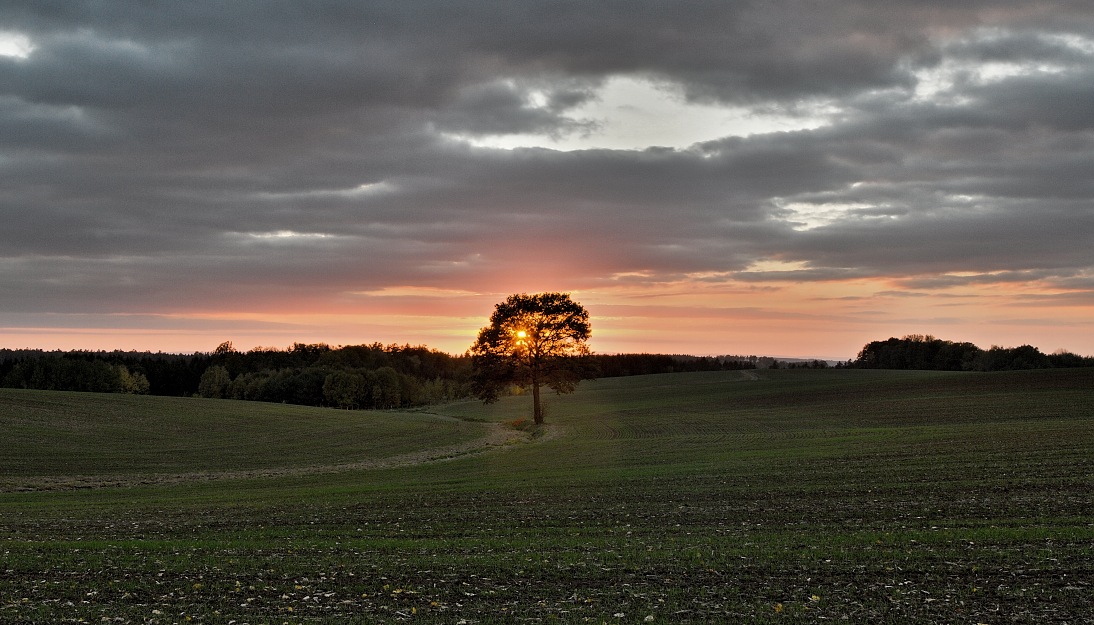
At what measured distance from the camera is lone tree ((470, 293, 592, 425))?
81438 mm

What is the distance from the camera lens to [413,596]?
14320 millimetres

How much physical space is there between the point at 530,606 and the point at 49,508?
2460 cm

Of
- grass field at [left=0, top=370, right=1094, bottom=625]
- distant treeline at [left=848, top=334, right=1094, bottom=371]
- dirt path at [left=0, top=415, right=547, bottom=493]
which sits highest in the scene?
distant treeline at [left=848, top=334, right=1094, bottom=371]

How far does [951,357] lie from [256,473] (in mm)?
154173

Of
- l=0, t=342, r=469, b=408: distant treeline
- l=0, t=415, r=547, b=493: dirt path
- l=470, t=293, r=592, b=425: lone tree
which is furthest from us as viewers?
l=0, t=342, r=469, b=408: distant treeline

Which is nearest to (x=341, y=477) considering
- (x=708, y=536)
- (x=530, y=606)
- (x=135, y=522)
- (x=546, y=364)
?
(x=135, y=522)

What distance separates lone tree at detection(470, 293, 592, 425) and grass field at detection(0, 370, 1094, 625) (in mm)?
25469

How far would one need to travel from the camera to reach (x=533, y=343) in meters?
81.6

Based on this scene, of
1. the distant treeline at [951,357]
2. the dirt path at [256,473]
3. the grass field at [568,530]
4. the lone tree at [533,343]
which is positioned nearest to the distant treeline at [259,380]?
the lone tree at [533,343]

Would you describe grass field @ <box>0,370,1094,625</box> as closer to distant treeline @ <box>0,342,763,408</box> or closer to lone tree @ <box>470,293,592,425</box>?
lone tree @ <box>470,293,592,425</box>

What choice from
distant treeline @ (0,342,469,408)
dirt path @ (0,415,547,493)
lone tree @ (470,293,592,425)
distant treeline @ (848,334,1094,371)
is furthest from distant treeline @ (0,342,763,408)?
dirt path @ (0,415,547,493)

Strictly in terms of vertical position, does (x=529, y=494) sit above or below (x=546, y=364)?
below

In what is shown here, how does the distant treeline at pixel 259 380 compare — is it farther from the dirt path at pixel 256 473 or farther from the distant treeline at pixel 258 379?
the dirt path at pixel 256 473

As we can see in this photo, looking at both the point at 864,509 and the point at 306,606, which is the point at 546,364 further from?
the point at 306,606
